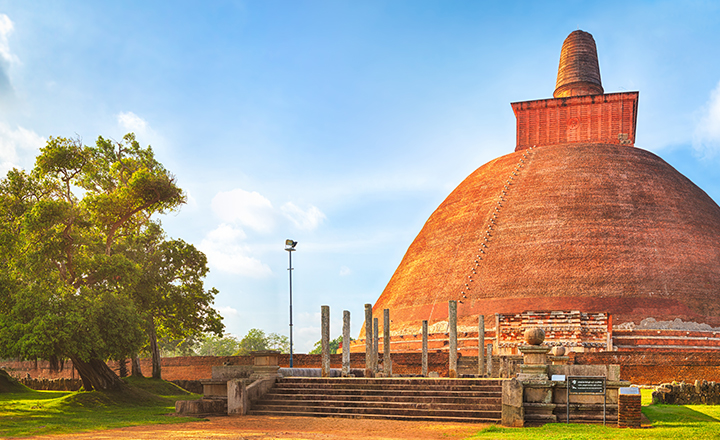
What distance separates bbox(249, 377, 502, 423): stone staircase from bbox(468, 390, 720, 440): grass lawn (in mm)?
1555

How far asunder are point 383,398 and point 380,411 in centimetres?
54

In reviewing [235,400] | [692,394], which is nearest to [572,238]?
[692,394]

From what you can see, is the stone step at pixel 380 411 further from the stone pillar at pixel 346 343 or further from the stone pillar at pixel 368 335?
the stone pillar at pixel 368 335

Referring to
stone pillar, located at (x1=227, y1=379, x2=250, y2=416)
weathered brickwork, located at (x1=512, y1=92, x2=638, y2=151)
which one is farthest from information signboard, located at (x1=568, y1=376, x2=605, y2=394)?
weathered brickwork, located at (x1=512, y1=92, x2=638, y2=151)

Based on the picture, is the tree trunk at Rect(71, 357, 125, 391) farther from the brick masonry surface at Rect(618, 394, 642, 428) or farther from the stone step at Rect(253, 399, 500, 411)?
the brick masonry surface at Rect(618, 394, 642, 428)

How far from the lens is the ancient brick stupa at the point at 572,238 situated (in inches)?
1074

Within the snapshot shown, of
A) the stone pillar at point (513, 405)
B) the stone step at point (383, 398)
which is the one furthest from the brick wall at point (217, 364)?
the stone pillar at point (513, 405)

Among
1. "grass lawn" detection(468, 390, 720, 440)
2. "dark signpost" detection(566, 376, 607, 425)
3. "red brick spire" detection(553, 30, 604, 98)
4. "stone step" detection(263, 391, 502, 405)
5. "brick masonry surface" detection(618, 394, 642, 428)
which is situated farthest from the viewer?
"red brick spire" detection(553, 30, 604, 98)

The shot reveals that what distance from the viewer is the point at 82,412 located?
50.9 feet

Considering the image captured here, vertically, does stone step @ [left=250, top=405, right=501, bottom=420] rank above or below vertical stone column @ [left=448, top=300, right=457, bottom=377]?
below

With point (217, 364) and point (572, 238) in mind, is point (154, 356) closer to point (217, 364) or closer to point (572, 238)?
point (217, 364)

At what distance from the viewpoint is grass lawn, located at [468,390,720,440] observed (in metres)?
9.92

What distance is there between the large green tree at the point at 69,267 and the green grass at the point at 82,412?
100cm

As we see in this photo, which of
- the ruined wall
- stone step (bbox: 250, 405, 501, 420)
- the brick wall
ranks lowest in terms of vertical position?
the brick wall
